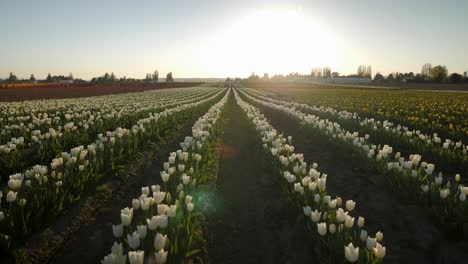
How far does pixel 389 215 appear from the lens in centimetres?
579

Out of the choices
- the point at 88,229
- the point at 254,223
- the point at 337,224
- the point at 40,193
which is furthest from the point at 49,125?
the point at 337,224

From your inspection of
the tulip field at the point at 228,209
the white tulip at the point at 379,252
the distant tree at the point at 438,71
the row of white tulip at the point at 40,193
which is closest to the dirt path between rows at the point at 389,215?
the tulip field at the point at 228,209

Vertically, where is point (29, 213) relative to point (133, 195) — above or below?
above

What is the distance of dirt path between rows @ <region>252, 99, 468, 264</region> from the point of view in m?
4.48

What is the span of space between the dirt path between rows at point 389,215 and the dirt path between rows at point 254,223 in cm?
137

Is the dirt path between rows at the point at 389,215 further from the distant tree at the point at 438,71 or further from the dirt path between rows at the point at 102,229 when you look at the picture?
the distant tree at the point at 438,71

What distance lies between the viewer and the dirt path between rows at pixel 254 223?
15.6 ft

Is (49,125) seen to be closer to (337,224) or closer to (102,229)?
(102,229)

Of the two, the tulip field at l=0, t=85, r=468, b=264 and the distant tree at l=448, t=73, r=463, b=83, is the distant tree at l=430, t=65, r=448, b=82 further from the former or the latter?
the tulip field at l=0, t=85, r=468, b=264

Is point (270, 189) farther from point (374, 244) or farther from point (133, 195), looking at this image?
point (374, 244)

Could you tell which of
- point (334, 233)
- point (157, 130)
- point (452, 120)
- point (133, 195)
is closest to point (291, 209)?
point (334, 233)

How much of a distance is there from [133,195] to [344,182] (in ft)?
16.9

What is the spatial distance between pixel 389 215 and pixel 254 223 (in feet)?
8.44

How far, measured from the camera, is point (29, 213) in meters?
4.38
